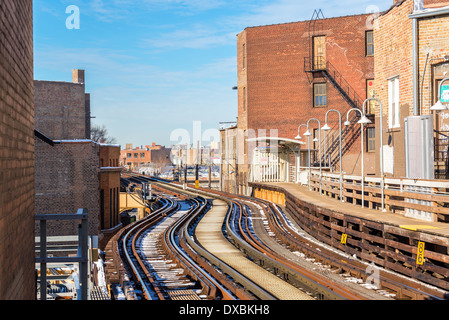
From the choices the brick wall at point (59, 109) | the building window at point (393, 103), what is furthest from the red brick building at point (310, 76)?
the building window at point (393, 103)

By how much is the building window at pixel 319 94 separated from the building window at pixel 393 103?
25.4 m

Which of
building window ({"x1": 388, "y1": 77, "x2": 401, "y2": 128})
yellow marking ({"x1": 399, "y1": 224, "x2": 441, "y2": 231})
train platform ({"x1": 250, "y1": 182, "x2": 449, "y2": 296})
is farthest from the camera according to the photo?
building window ({"x1": 388, "y1": 77, "x2": 401, "y2": 128})

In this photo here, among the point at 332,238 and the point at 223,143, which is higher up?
the point at 223,143

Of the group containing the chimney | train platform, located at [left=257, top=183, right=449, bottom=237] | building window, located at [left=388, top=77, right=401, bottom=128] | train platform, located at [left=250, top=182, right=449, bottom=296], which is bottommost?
train platform, located at [left=250, top=182, right=449, bottom=296]

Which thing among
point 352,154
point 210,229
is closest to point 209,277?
point 210,229

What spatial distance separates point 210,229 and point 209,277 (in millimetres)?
10074

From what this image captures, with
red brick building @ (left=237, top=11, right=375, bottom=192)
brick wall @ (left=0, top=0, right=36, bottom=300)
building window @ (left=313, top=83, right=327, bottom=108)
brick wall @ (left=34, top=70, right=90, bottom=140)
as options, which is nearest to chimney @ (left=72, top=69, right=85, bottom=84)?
brick wall @ (left=34, top=70, right=90, bottom=140)

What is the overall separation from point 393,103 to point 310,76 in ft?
85.7

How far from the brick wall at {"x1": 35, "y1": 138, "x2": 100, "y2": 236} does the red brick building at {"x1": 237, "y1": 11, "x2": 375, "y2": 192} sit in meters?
19.8

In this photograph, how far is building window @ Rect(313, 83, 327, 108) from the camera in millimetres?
46703

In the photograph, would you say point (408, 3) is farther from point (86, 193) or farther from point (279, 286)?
point (86, 193)

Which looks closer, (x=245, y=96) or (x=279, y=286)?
(x=279, y=286)

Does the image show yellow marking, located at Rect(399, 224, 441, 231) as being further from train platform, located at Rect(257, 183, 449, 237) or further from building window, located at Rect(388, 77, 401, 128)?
building window, located at Rect(388, 77, 401, 128)

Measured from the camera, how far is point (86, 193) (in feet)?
102
